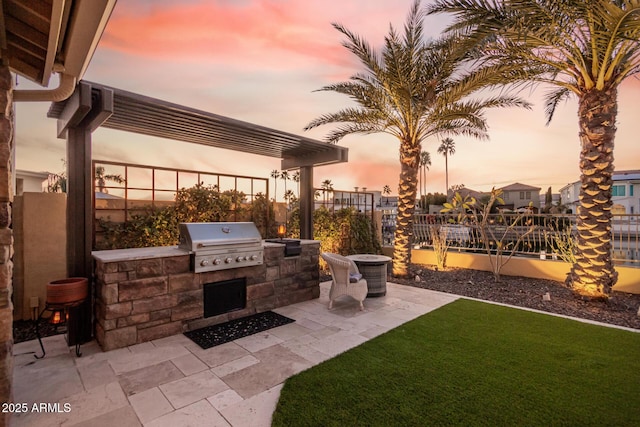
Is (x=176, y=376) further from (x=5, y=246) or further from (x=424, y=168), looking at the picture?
(x=424, y=168)

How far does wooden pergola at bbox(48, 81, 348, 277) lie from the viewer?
362 centimetres

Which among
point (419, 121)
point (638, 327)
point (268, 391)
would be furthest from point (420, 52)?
point (268, 391)

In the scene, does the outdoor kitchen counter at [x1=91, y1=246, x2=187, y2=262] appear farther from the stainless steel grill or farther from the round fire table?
the round fire table

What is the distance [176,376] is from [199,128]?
375 centimetres

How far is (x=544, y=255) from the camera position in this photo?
7543 mm

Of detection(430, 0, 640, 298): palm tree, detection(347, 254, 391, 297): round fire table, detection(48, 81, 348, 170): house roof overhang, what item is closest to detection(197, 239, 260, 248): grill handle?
detection(48, 81, 348, 170): house roof overhang

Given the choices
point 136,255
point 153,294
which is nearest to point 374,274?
point 153,294

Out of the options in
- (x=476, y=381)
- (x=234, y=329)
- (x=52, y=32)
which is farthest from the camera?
(x=234, y=329)

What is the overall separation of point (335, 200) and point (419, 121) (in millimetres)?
3459

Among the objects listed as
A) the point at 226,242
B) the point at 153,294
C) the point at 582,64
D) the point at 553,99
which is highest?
the point at 553,99

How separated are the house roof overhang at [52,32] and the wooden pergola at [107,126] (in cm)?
75

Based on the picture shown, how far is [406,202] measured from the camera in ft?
25.4

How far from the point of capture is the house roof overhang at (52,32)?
6.15 ft

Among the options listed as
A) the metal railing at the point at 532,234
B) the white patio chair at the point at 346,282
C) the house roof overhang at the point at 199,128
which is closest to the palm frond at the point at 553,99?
the metal railing at the point at 532,234
